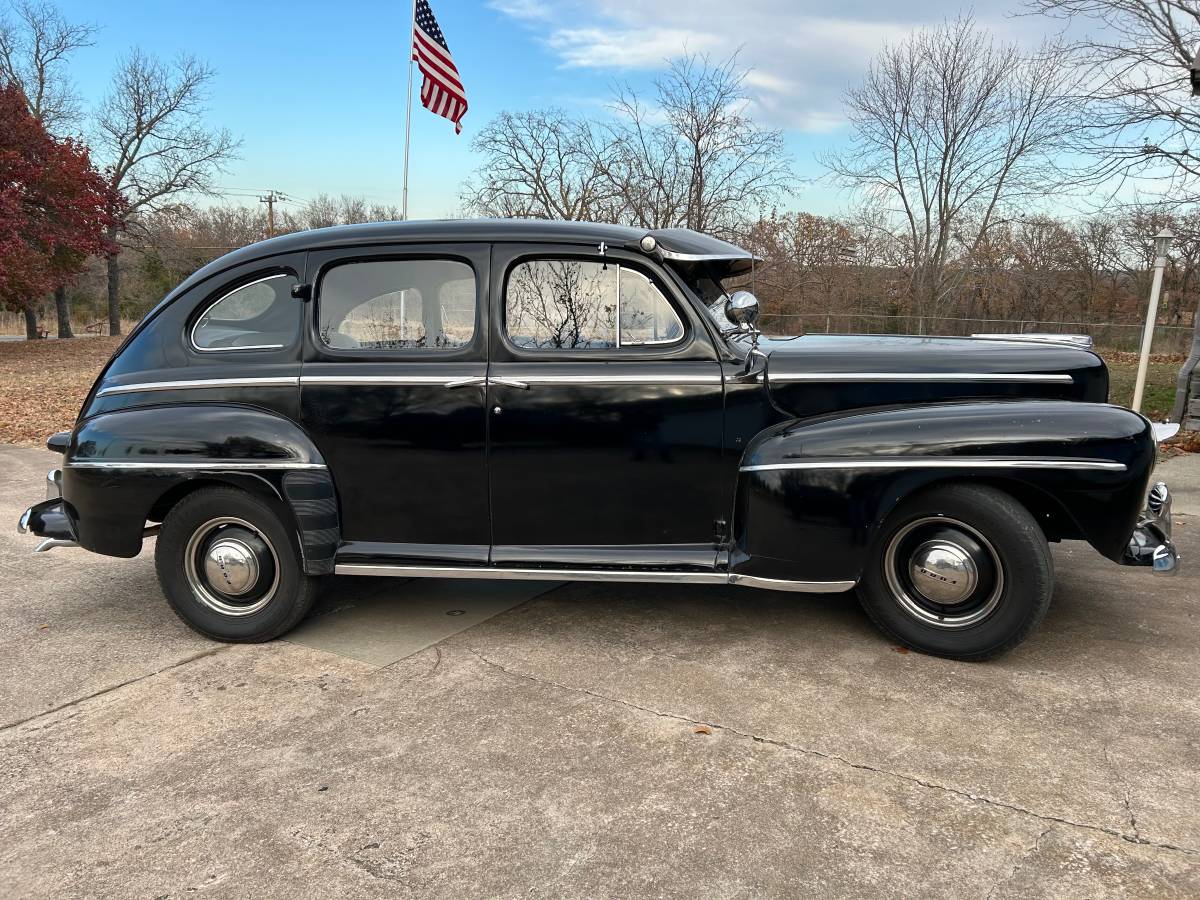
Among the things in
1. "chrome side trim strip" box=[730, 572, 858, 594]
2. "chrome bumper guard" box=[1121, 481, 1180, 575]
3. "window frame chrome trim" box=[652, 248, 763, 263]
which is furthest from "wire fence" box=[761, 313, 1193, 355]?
"chrome side trim strip" box=[730, 572, 858, 594]

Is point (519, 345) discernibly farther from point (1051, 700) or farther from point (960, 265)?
point (960, 265)

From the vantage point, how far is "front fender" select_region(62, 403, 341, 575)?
369 cm

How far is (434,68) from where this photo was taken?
10.8 m

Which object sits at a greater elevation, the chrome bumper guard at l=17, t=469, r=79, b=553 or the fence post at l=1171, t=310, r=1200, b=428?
the fence post at l=1171, t=310, r=1200, b=428


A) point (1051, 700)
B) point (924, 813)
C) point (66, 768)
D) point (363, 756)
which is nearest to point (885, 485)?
point (1051, 700)

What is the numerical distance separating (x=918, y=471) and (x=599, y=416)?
1.35 m

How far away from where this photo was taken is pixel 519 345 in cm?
370

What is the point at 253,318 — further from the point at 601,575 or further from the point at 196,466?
the point at 601,575

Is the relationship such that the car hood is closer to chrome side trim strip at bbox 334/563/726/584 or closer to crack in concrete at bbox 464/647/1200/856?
chrome side trim strip at bbox 334/563/726/584

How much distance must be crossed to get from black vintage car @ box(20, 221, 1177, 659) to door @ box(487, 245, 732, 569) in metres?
0.01

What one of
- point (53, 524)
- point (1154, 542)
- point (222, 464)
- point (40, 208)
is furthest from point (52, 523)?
point (40, 208)

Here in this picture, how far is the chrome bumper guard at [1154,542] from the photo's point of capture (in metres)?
3.42

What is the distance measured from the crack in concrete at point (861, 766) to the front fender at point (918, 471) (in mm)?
759

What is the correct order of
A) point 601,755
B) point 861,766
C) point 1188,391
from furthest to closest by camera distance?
point 1188,391
point 601,755
point 861,766
